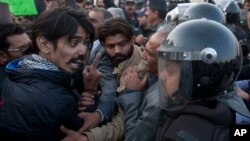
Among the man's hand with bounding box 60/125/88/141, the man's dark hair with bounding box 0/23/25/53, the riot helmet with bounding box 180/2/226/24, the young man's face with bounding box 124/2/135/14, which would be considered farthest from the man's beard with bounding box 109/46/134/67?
the young man's face with bounding box 124/2/135/14

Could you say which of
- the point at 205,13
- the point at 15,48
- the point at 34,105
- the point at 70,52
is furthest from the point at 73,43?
the point at 205,13

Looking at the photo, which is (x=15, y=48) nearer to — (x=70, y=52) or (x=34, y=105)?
(x=70, y=52)

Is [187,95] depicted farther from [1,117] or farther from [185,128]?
[1,117]

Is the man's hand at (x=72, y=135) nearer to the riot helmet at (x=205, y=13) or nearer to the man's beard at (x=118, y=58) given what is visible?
the man's beard at (x=118, y=58)

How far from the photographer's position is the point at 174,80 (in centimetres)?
179

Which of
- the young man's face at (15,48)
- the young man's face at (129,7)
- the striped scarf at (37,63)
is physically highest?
the striped scarf at (37,63)

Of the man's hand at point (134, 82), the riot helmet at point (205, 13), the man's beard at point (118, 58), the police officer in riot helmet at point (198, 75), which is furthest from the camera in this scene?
the riot helmet at point (205, 13)

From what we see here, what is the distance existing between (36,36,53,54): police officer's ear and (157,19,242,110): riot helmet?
54cm

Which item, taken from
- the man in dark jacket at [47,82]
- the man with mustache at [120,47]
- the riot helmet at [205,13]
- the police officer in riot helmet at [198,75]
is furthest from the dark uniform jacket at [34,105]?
the riot helmet at [205,13]

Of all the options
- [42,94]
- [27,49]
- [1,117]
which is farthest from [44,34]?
[27,49]

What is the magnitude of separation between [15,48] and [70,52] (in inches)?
33.2

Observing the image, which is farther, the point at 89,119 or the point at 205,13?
the point at 205,13

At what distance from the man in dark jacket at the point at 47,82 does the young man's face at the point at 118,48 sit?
2.43 ft

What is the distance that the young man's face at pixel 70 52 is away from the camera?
1.90 metres
